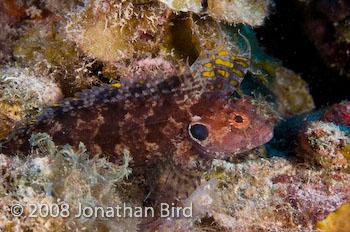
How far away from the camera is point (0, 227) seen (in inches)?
93.3

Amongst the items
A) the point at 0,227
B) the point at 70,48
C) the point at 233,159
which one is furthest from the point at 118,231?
the point at 70,48

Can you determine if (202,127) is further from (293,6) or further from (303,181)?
(293,6)

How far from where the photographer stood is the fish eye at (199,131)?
3815 mm

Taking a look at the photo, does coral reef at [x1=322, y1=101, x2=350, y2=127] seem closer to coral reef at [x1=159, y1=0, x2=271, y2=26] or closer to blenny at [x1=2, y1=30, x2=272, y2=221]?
blenny at [x1=2, y1=30, x2=272, y2=221]

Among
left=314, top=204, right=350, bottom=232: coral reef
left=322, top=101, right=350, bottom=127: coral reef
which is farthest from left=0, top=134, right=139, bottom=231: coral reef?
left=322, top=101, right=350, bottom=127: coral reef

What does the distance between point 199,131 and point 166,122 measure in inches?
20.2

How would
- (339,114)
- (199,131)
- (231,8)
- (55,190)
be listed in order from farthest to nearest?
(339,114)
(199,131)
(231,8)
(55,190)

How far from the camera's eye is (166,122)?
151 inches

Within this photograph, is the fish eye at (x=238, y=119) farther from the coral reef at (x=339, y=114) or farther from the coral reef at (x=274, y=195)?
the coral reef at (x=339, y=114)

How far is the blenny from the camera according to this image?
12.0ft

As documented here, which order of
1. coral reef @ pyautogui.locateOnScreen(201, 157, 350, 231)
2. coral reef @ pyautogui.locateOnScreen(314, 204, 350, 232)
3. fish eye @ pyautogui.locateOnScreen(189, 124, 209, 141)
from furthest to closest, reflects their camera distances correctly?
fish eye @ pyautogui.locateOnScreen(189, 124, 209, 141) → coral reef @ pyautogui.locateOnScreen(201, 157, 350, 231) → coral reef @ pyautogui.locateOnScreen(314, 204, 350, 232)

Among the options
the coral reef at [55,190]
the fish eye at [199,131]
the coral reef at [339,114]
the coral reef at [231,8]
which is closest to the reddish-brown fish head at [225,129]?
the fish eye at [199,131]

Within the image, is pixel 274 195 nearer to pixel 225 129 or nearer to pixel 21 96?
pixel 225 129

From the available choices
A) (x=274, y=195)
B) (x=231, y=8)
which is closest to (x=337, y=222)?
(x=274, y=195)
